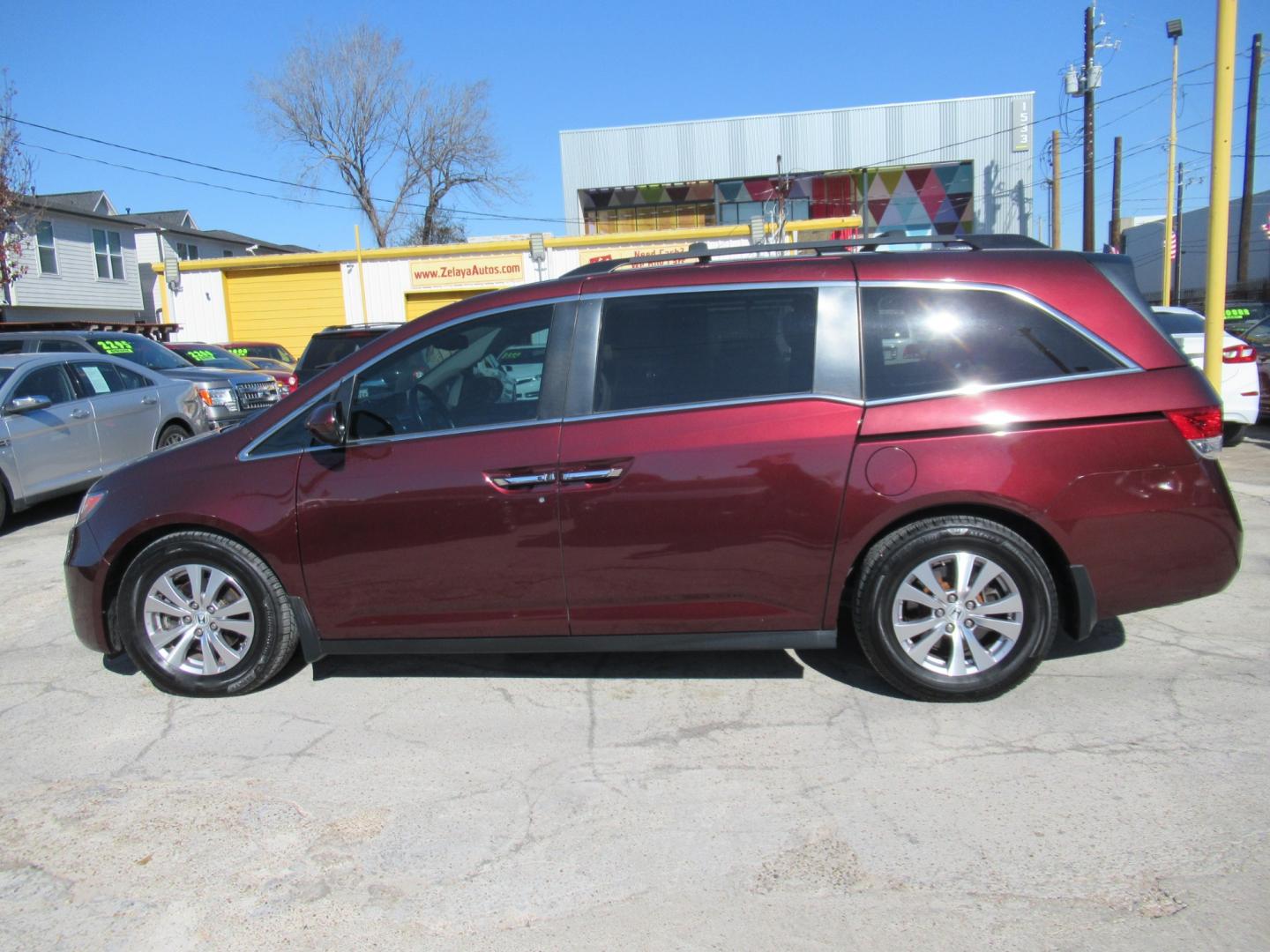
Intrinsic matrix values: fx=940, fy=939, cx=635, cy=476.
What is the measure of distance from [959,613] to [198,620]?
3292mm

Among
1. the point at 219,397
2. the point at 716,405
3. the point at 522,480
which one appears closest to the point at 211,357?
the point at 219,397

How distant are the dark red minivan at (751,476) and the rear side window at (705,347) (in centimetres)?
1

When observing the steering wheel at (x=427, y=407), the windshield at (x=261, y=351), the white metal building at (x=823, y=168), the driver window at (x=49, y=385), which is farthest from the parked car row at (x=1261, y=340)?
the white metal building at (x=823, y=168)

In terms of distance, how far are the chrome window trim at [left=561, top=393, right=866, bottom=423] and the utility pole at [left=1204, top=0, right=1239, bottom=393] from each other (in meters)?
4.01

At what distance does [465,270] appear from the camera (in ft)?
85.3

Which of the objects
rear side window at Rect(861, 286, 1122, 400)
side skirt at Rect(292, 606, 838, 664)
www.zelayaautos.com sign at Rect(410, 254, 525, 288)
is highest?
www.zelayaautos.com sign at Rect(410, 254, 525, 288)

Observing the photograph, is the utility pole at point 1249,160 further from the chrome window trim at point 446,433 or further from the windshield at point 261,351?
the chrome window trim at point 446,433

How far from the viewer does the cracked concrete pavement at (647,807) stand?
266 centimetres

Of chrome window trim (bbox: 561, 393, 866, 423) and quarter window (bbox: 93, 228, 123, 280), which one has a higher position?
quarter window (bbox: 93, 228, 123, 280)

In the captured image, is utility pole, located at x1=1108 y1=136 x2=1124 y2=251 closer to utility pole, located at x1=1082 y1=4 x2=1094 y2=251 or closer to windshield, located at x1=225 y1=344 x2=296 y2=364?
utility pole, located at x1=1082 y1=4 x2=1094 y2=251

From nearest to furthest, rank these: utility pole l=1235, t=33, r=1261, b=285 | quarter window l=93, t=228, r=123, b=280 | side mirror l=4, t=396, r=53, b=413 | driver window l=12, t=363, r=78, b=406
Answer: side mirror l=4, t=396, r=53, b=413
driver window l=12, t=363, r=78, b=406
utility pole l=1235, t=33, r=1261, b=285
quarter window l=93, t=228, r=123, b=280

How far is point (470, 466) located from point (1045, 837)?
97.7 inches

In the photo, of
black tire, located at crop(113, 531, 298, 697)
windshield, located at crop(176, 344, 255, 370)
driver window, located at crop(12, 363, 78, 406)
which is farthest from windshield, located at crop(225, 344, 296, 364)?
black tire, located at crop(113, 531, 298, 697)

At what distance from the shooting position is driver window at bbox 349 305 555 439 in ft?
13.1
